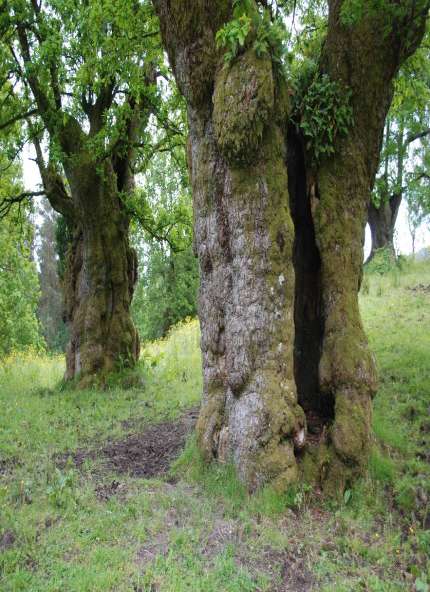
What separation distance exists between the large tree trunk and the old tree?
18.7 feet

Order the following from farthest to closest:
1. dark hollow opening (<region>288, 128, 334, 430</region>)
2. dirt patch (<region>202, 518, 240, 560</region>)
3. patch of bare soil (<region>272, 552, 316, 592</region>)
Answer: dark hollow opening (<region>288, 128, 334, 430</region>), dirt patch (<region>202, 518, 240, 560</region>), patch of bare soil (<region>272, 552, 316, 592</region>)

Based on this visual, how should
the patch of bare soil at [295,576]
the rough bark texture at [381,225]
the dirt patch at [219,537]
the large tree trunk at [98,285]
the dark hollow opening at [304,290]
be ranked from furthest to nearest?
the rough bark texture at [381,225], the large tree trunk at [98,285], the dark hollow opening at [304,290], the dirt patch at [219,537], the patch of bare soil at [295,576]

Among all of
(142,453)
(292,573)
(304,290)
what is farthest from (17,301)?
(292,573)

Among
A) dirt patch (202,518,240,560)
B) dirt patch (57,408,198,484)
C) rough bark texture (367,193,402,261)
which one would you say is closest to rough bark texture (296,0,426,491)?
dirt patch (202,518,240,560)

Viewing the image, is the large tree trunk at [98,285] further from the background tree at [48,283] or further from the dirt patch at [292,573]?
the background tree at [48,283]

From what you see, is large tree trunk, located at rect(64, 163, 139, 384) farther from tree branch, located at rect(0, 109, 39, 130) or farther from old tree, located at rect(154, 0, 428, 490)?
old tree, located at rect(154, 0, 428, 490)

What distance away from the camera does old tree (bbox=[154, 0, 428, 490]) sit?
560 centimetres

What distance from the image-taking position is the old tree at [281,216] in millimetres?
5598

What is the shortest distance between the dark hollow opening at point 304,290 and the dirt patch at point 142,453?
199 centimetres

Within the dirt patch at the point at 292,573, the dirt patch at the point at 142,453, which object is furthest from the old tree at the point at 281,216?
the dirt patch at the point at 142,453

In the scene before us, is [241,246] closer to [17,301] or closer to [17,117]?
[17,117]

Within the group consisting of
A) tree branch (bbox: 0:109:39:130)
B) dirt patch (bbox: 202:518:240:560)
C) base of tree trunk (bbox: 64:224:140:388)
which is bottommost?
dirt patch (bbox: 202:518:240:560)

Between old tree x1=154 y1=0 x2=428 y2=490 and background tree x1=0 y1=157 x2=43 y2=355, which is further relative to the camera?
background tree x1=0 y1=157 x2=43 y2=355

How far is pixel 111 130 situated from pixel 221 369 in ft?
21.2
